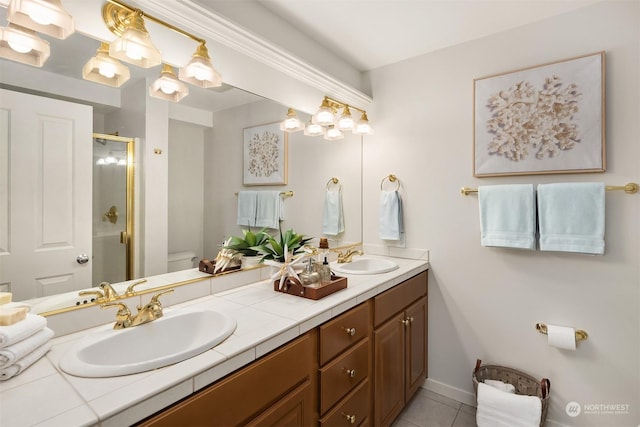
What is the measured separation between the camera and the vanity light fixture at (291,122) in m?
A: 1.96

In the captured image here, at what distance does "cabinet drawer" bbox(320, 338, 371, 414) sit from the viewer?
4.05ft

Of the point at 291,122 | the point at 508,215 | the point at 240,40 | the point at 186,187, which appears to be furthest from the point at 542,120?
the point at 186,187

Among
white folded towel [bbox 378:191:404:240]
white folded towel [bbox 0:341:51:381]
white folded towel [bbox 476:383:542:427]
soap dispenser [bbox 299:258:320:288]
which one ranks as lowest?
white folded towel [bbox 476:383:542:427]

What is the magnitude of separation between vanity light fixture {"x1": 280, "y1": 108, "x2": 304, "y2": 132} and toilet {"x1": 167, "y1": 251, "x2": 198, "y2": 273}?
0.96m

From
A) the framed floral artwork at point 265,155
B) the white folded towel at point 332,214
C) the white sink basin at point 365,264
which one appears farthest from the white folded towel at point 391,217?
the framed floral artwork at point 265,155

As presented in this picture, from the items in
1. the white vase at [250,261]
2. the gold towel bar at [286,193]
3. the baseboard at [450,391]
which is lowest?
the baseboard at [450,391]

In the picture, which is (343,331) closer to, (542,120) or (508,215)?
(508,215)

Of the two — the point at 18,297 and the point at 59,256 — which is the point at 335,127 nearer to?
the point at 59,256

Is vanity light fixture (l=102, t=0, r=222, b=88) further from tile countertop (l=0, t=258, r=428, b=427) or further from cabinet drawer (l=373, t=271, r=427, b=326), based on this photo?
cabinet drawer (l=373, t=271, r=427, b=326)

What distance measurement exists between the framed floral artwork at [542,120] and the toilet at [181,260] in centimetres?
175

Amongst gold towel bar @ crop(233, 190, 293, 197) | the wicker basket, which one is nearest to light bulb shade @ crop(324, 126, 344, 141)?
gold towel bar @ crop(233, 190, 293, 197)

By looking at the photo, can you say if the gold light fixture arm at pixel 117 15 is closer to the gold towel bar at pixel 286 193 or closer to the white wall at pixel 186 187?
the white wall at pixel 186 187

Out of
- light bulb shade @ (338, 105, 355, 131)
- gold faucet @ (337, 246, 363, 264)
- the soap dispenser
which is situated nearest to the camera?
the soap dispenser

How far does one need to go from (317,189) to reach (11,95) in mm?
1629
